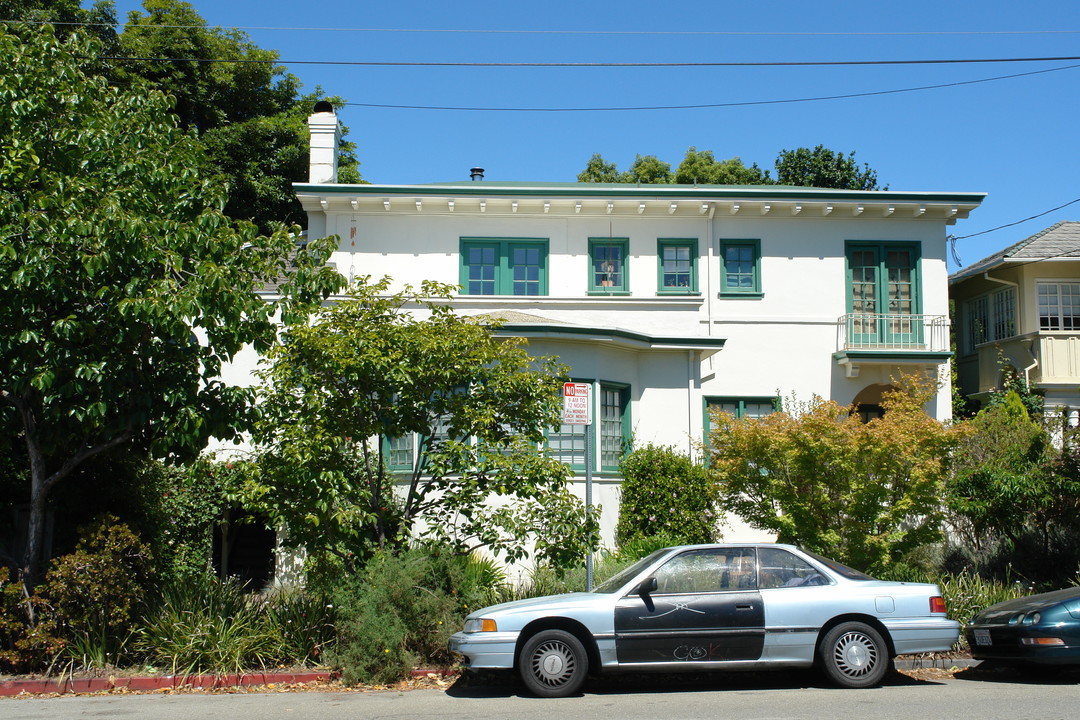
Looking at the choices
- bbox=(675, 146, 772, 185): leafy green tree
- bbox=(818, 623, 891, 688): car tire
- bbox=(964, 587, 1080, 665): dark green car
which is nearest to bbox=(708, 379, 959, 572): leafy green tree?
bbox=(964, 587, 1080, 665): dark green car

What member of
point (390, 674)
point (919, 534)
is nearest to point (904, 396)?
point (919, 534)

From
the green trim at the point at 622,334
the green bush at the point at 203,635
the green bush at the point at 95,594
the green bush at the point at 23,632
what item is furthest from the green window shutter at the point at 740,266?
the green bush at the point at 23,632

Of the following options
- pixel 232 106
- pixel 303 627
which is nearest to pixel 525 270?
pixel 303 627

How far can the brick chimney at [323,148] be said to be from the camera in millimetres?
20516

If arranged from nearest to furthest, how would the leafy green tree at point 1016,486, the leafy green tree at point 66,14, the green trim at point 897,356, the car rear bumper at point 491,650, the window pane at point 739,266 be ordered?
Result: 1. the car rear bumper at point 491,650
2. the leafy green tree at point 1016,486
3. the green trim at point 897,356
4. the window pane at point 739,266
5. the leafy green tree at point 66,14

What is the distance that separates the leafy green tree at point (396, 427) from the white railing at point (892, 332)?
1024 cm

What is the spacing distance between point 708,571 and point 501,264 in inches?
440

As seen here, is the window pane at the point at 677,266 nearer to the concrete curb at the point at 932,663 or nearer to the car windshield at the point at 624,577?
the concrete curb at the point at 932,663

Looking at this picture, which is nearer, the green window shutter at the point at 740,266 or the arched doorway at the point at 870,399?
the green window shutter at the point at 740,266

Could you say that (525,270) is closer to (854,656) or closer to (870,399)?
(870,399)

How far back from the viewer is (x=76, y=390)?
9680 mm

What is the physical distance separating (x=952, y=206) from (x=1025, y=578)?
8611 millimetres

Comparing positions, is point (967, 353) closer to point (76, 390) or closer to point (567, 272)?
point (567, 272)

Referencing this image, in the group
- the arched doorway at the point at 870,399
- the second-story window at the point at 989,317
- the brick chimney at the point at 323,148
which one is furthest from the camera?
the second-story window at the point at 989,317
